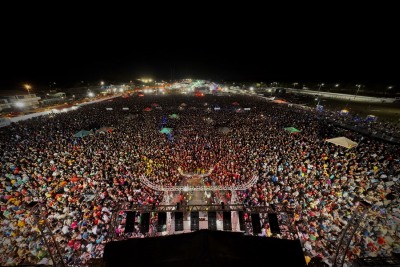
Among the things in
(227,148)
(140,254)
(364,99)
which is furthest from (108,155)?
(364,99)

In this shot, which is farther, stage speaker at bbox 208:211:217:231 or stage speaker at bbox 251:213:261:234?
stage speaker at bbox 208:211:217:231

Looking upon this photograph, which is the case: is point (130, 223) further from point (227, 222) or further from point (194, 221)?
point (227, 222)

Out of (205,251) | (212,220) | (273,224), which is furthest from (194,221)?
(205,251)

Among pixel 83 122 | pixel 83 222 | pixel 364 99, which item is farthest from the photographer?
pixel 364 99

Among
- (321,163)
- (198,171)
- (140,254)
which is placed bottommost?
(198,171)

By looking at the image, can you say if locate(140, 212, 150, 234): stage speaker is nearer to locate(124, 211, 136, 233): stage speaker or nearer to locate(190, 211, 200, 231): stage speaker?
locate(124, 211, 136, 233): stage speaker

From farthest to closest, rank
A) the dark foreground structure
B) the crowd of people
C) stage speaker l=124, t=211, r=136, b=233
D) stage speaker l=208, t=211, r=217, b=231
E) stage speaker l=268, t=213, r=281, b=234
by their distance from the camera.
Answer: the crowd of people, stage speaker l=208, t=211, r=217, b=231, stage speaker l=124, t=211, r=136, b=233, stage speaker l=268, t=213, r=281, b=234, the dark foreground structure

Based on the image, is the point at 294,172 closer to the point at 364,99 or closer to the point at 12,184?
the point at 12,184

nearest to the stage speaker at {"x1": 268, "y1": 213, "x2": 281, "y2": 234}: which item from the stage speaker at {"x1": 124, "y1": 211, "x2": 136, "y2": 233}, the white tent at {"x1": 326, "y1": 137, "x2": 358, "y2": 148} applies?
the stage speaker at {"x1": 124, "y1": 211, "x2": 136, "y2": 233}
